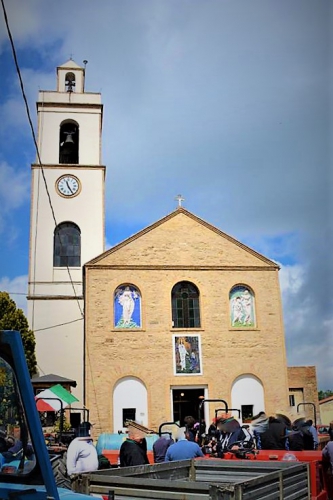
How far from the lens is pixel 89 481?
4590mm

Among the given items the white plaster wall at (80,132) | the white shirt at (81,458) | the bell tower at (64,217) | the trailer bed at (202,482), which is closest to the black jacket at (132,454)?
the white shirt at (81,458)

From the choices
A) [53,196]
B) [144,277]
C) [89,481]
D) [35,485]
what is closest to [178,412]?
[144,277]

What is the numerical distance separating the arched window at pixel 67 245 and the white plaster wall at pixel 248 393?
1363 cm

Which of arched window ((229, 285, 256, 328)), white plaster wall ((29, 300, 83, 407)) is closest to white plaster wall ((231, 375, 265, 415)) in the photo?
arched window ((229, 285, 256, 328))

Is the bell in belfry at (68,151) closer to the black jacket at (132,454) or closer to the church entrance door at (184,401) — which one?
the church entrance door at (184,401)

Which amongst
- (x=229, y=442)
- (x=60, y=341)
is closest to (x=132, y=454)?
(x=229, y=442)

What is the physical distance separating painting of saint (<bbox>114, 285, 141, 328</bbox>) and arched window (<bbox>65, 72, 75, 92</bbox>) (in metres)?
19.3

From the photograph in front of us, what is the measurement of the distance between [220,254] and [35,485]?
23.1 metres

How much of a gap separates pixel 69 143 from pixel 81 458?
3116 cm

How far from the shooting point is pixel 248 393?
2419 centimetres

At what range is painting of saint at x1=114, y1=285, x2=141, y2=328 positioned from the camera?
79.9 feet

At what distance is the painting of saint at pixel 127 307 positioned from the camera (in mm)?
24359

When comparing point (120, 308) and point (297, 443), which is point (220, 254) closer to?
point (120, 308)

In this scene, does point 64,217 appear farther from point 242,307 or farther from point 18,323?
point 242,307
